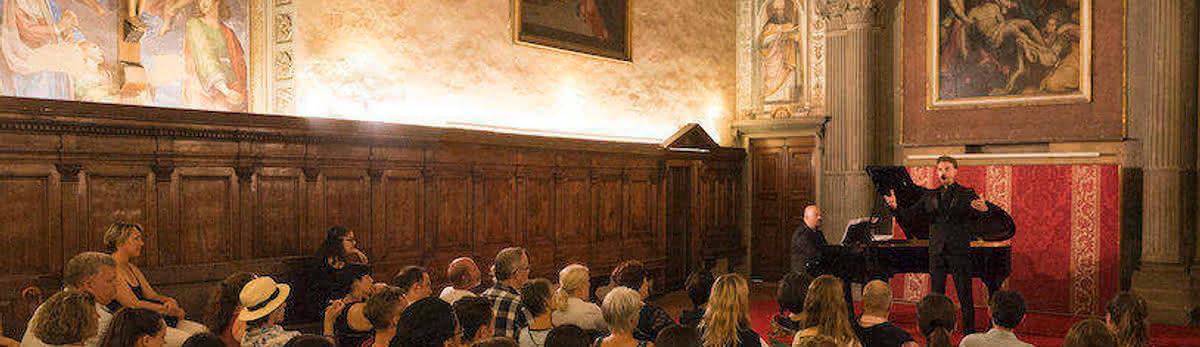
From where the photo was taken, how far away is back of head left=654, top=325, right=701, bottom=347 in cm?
348

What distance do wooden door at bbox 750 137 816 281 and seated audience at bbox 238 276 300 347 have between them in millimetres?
9721

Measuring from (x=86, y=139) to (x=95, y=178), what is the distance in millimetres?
294

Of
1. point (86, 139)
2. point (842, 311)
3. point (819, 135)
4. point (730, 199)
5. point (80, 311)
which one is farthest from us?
point (730, 199)

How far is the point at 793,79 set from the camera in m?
12.9

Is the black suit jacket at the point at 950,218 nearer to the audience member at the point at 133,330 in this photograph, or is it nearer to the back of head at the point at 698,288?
the back of head at the point at 698,288

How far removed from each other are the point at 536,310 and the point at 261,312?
1394 mm

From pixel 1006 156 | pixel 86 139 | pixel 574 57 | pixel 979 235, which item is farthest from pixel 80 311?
pixel 1006 156

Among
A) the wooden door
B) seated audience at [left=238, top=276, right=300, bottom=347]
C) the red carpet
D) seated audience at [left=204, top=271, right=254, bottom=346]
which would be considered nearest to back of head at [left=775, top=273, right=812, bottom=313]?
seated audience at [left=238, top=276, right=300, bottom=347]

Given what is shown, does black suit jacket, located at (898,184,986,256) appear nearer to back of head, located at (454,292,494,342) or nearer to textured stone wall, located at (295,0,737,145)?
textured stone wall, located at (295,0,737,145)

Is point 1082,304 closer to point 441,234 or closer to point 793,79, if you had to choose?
point 793,79

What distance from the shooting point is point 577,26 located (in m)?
11.3

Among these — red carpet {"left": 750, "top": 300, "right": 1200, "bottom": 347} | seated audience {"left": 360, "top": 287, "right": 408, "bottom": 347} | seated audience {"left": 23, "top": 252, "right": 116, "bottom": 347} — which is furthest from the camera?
red carpet {"left": 750, "top": 300, "right": 1200, "bottom": 347}

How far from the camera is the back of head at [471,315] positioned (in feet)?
13.2

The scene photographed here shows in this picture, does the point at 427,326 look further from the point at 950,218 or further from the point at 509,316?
the point at 950,218
